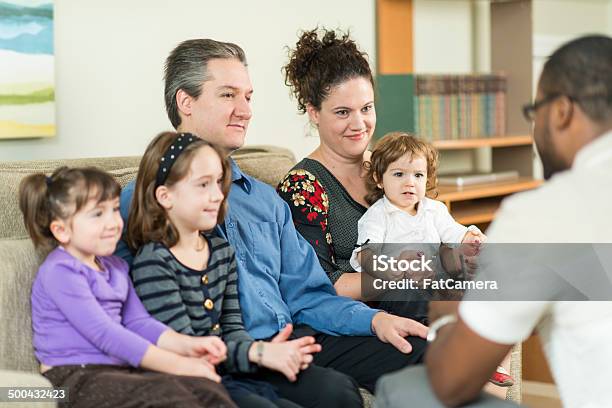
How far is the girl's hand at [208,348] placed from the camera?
190 cm

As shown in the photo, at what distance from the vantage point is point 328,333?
7.93 ft

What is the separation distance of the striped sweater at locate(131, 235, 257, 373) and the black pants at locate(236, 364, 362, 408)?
7 centimetres

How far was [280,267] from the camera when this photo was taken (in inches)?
94.5

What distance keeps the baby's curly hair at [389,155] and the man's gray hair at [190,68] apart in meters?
0.54

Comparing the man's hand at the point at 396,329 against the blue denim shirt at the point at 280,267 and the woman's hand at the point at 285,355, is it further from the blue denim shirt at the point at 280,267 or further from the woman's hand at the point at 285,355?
the woman's hand at the point at 285,355

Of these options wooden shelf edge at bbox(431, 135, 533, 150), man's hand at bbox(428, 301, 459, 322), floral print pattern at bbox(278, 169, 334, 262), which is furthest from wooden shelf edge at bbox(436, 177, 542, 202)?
man's hand at bbox(428, 301, 459, 322)

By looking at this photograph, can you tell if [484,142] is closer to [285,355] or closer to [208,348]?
[285,355]

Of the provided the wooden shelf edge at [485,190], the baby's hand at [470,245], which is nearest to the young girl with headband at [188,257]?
the baby's hand at [470,245]

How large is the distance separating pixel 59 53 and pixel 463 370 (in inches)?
82.1

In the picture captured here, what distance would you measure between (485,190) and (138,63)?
1737 millimetres

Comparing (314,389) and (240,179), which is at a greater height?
(240,179)

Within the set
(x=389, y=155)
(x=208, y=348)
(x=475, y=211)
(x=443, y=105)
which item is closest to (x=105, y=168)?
(x=389, y=155)

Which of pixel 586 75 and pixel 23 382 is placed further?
pixel 23 382

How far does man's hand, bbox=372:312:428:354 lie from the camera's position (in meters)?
2.33
